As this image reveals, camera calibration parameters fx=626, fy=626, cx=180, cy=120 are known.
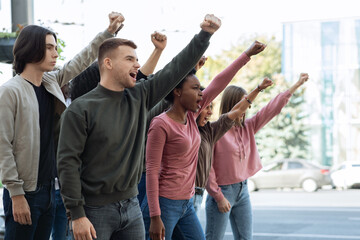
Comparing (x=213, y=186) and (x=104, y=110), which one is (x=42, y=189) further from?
(x=213, y=186)

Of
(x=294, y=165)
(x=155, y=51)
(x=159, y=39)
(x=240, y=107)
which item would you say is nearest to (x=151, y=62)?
(x=155, y=51)

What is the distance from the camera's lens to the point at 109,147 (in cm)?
276

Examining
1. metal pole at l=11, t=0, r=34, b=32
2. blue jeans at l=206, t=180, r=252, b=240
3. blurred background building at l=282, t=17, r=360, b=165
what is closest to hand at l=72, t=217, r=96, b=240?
blue jeans at l=206, t=180, r=252, b=240

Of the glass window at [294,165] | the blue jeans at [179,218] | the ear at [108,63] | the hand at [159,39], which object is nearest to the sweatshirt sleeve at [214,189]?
the blue jeans at [179,218]

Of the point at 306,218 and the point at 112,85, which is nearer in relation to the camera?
the point at 112,85

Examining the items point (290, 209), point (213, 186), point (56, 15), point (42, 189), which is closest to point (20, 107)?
point (42, 189)

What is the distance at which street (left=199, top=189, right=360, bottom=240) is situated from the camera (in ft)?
32.0

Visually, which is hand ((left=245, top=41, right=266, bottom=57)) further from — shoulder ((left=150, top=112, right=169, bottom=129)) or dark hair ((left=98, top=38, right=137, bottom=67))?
dark hair ((left=98, top=38, right=137, bottom=67))

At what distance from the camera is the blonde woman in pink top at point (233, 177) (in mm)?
4441

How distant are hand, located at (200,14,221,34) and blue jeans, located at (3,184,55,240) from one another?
3.73 feet

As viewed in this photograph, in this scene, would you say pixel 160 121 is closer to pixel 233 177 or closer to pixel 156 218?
pixel 156 218

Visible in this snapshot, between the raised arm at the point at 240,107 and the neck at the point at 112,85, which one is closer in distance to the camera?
the neck at the point at 112,85

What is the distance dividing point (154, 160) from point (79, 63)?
0.68 meters

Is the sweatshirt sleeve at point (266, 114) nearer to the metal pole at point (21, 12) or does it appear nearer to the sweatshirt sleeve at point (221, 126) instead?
the sweatshirt sleeve at point (221, 126)
